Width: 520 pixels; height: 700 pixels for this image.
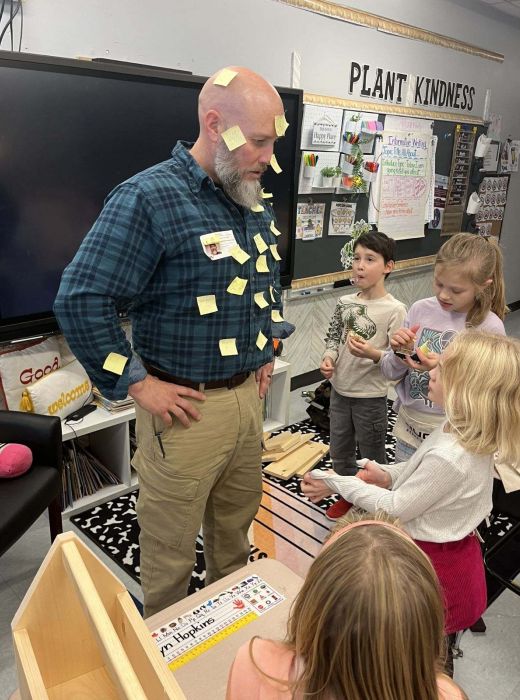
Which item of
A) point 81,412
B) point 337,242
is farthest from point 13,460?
point 337,242

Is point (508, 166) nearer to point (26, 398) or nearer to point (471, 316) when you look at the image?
point (471, 316)

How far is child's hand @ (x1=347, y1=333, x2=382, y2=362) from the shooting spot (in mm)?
2188

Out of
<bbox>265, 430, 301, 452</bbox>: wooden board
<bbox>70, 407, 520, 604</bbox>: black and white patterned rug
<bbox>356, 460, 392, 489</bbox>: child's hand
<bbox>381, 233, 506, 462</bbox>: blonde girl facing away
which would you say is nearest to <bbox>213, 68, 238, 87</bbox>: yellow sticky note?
<bbox>381, 233, 506, 462</bbox>: blonde girl facing away

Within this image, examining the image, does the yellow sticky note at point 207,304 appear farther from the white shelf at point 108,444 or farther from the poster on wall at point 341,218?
the poster on wall at point 341,218

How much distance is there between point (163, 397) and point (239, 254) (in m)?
0.42

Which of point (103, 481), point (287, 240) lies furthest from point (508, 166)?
point (103, 481)

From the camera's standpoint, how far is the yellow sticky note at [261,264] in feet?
5.10

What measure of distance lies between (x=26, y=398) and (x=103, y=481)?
1.94 ft

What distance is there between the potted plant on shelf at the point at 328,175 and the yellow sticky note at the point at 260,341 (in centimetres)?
228

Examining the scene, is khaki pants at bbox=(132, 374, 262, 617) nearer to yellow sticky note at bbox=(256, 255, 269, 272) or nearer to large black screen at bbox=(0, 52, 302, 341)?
yellow sticky note at bbox=(256, 255, 269, 272)

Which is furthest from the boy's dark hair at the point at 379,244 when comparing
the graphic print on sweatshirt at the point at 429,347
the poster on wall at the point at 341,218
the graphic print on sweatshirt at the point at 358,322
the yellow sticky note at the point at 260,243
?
the poster on wall at the point at 341,218

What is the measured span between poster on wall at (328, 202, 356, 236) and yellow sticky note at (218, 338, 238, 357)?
8.36 ft

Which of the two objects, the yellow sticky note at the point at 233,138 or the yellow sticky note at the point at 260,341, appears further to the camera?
the yellow sticky note at the point at 260,341

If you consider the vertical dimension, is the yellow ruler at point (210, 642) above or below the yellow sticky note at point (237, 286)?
below
